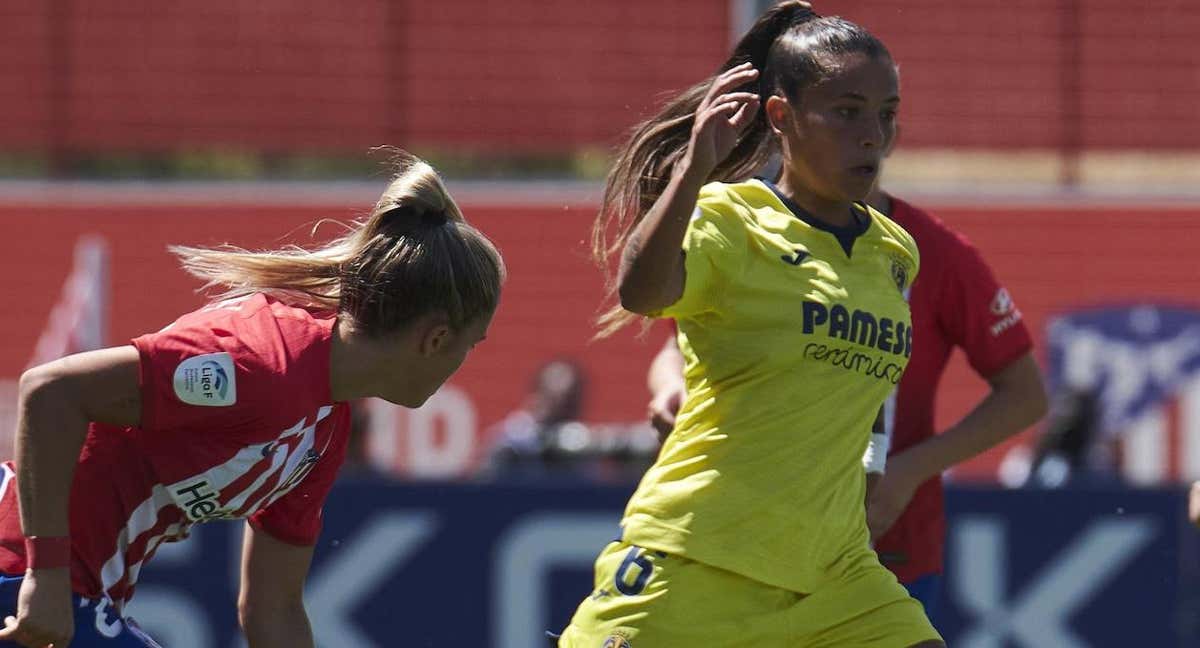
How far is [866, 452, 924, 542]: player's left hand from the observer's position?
4.17 m

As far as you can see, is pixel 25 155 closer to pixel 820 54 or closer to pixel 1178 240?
pixel 1178 240

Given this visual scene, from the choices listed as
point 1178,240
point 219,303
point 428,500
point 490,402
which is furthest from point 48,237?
point 219,303

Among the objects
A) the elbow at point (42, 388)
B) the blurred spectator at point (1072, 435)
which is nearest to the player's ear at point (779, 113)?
the elbow at point (42, 388)

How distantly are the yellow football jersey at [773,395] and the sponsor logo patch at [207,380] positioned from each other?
87 centimetres

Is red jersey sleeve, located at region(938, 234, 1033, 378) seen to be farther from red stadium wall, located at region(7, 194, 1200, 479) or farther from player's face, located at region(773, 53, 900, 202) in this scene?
red stadium wall, located at region(7, 194, 1200, 479)

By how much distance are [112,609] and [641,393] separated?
23.7 ft

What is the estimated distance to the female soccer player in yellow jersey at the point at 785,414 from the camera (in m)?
3.63

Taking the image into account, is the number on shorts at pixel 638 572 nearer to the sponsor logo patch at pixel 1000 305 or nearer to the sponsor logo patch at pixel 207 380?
the sponsor logo patch at pixel 207 380

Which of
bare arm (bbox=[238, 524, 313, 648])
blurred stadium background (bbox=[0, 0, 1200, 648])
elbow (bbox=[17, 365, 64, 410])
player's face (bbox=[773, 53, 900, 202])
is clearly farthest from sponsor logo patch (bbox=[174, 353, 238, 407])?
→ blurred stadium background (bbox=[0, 0, 1200, 648])

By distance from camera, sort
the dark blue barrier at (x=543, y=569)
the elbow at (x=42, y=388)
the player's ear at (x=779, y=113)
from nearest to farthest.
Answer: the elbow at (x=42, y=388), the player's ear at (x=779, y=113), the dark blue barrier at (x=543, y=569)

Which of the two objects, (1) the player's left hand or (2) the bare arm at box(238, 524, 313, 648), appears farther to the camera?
(1) the player's left hand

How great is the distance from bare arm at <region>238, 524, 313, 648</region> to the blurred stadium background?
490 centimetres

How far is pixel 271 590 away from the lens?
3.80 m

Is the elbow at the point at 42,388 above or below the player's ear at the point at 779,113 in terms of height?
below
